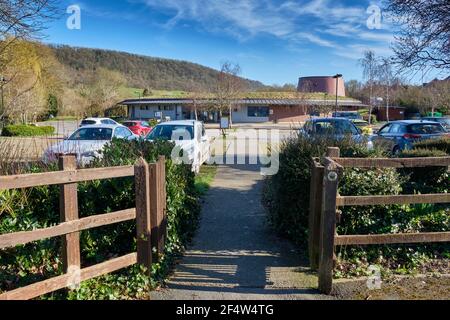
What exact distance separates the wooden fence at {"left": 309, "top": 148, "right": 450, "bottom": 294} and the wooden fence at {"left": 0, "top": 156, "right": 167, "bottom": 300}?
1834 millimetres

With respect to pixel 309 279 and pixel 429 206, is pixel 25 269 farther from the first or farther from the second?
pixel 429 206

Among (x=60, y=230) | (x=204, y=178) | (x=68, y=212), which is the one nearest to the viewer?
(x=60, y=230)

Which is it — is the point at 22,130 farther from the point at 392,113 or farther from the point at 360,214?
the point at 392,113

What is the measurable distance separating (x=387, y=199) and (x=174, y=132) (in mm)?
8580

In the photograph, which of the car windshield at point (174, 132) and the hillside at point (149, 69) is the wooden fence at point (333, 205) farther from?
the hillside at point (149, 69)

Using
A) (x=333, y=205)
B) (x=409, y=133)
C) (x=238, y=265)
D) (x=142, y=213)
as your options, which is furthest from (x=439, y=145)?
(x=142, y=213)

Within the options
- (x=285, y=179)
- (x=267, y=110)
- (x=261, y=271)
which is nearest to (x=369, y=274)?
Answer: (x=261, y=271)

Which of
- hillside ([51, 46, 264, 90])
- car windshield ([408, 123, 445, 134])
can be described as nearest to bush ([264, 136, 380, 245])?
car windshield ([408, 123, 445, 134])

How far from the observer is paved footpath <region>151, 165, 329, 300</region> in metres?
3.86

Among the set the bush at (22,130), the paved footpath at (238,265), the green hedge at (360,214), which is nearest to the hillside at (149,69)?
the bush at (22,130)

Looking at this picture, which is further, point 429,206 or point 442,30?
point 442,30

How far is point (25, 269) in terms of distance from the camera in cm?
405

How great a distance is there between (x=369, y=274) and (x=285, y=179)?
164cm

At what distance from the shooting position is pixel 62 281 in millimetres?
3451
